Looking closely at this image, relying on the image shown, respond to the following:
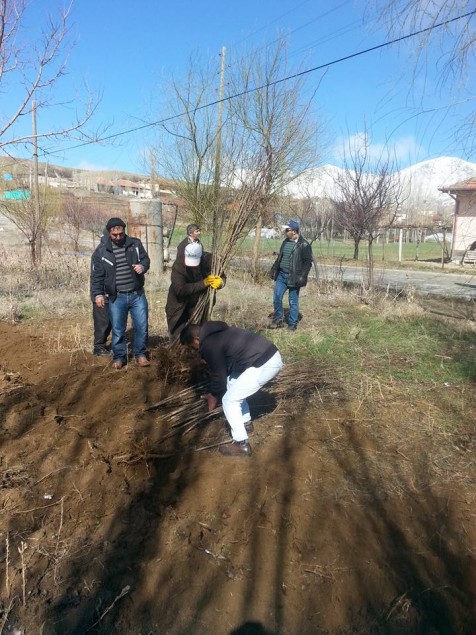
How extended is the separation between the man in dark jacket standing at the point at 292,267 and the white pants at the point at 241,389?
145 inches

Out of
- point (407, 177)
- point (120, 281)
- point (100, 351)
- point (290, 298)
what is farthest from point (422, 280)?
point (120, 281)

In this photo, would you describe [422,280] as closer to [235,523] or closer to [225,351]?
[225,351]

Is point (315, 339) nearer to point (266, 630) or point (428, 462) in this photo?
point (428, 462)

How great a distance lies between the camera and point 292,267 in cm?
729

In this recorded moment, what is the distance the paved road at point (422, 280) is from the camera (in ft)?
40.9

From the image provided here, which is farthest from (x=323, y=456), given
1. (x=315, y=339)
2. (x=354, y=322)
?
(x=354, y=322)

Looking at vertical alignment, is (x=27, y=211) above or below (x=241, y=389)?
above

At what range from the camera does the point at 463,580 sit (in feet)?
8.82

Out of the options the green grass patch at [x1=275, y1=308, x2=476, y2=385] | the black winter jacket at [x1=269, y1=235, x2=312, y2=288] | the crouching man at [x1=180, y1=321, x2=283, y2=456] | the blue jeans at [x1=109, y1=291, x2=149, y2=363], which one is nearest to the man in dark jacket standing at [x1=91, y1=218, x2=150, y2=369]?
the blue jeans at [x1=109, y1=291, x2=149, y2=363]

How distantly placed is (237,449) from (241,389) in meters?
0.46

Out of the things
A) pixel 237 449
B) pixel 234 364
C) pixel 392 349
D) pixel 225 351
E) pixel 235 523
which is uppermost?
pixel 225 351

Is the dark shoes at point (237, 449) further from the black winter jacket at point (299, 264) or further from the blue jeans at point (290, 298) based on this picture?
the black winter jacket at point (299, 264)

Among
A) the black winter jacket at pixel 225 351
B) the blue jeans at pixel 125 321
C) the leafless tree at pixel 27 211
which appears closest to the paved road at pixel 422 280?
the blue jeans at pixel 125 321

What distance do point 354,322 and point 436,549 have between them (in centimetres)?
534
